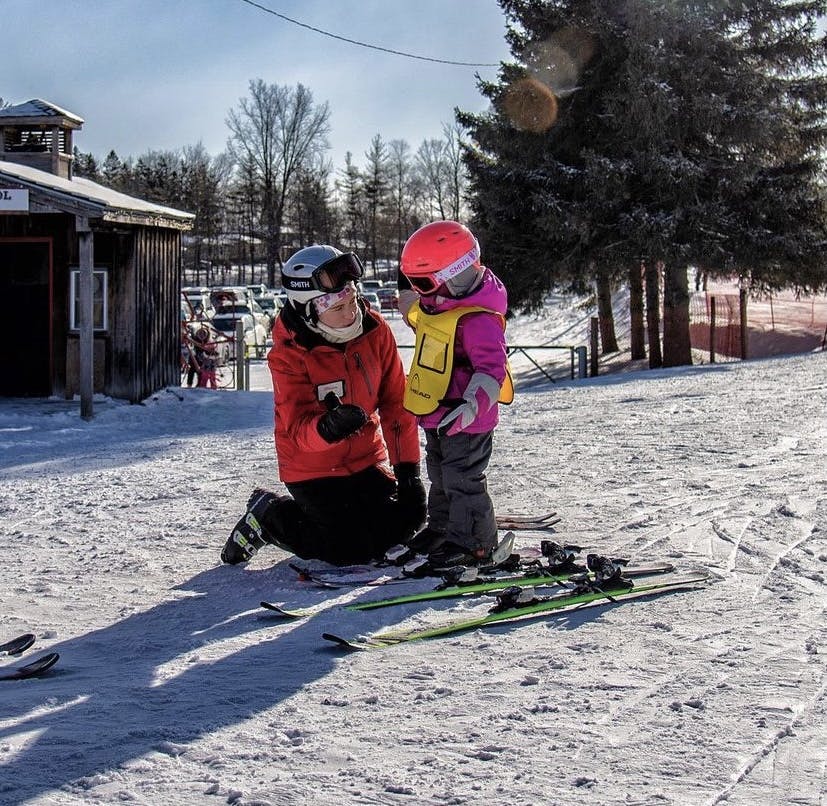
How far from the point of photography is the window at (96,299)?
47.8ft

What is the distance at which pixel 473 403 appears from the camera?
4.64m

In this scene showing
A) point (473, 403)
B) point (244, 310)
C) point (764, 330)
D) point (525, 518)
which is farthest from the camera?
point (244, 310)

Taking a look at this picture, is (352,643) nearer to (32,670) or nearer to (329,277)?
(32,670)

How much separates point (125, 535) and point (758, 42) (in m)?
19.7

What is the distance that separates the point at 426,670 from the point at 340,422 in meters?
1.33

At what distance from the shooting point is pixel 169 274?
613 inches

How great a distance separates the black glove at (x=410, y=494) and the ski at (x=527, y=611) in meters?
1.05

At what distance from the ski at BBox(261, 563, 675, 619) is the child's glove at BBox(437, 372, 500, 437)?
696 mm

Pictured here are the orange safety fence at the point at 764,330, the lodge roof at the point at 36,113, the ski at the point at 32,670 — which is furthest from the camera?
the orange safety fence at the point at 764,330

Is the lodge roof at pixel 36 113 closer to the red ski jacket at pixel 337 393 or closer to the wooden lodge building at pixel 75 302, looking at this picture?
the wooden lodge building at pixel 75 302

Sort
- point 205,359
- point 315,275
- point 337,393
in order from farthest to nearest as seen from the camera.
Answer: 1. point 205,359
2. point 337,393
3. point 315,275

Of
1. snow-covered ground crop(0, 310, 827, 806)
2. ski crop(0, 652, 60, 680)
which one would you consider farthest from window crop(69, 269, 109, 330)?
ski crop(0, 652, 60, 680)

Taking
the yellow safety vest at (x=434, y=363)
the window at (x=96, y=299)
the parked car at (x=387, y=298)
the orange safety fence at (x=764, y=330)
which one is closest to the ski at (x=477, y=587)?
the yellow safety vest at (x=434, y=363)

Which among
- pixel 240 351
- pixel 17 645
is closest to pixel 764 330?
pixel 240 351
